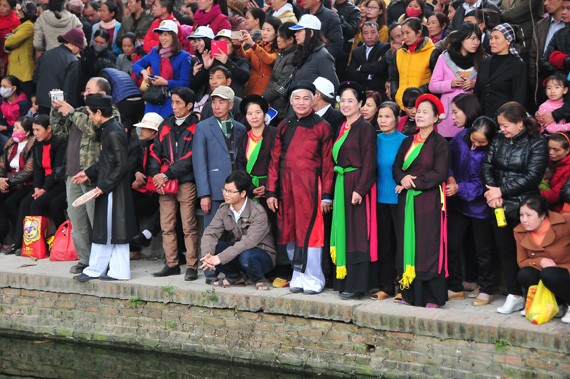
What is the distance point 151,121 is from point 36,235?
192 cm

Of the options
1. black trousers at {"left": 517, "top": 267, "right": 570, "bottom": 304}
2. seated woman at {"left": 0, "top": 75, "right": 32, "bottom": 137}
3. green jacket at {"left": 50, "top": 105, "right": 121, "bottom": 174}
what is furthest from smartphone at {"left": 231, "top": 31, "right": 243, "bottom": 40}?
black trousers at {"left": 517, "top": 267, "right": 570, "bottom": 304}

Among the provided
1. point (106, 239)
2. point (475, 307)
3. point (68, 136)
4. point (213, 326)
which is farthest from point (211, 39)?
point (475, 307)

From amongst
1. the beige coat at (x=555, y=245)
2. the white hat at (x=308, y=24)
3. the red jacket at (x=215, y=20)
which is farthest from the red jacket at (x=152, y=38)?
the beige coat at (x=555, y=245)

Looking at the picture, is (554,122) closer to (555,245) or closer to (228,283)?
(555,245)

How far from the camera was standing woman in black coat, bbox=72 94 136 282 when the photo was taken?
1077 cm

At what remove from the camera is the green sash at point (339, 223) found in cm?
990

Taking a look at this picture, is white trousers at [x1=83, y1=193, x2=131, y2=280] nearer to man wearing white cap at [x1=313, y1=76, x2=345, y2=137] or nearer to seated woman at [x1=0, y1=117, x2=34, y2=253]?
seated woman at [x1=0, y1=117, x2=34, y2=253]

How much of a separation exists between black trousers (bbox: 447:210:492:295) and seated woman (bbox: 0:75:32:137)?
663 cm

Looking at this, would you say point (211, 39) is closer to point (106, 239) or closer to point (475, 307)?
point (106, 239)

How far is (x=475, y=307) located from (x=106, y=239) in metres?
3.68

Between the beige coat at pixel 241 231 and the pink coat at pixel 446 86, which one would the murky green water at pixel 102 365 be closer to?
the beige coat at pixel 241 231

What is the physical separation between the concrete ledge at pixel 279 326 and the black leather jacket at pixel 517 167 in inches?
38.8

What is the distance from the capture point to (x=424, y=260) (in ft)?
31.0

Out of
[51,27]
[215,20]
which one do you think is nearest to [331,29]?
[215,20]
